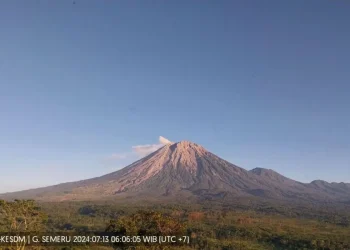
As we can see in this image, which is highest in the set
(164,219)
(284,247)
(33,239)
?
(164,219)

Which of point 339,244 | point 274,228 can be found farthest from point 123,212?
point 339,244

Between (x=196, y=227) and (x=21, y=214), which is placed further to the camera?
(x=196, y=227)

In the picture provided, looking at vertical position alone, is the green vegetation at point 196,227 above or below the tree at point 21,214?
below

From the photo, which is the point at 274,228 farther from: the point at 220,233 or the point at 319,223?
the point at 319,223

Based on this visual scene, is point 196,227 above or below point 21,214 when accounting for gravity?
below

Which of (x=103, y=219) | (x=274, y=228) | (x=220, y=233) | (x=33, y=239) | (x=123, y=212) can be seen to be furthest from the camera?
(x=123, y=212)

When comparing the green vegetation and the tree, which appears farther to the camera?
the tree

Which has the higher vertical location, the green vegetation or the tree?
the tree

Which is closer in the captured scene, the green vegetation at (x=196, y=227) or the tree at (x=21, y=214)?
the green vegetation at (x=196, y=227)

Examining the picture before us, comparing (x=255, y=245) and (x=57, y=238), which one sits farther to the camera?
(x=255, y=245)

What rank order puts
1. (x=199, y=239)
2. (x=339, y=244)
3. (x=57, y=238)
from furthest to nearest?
(x=199, y=239), (x=339, y=244), (x=57, y=238)

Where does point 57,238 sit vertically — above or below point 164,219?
below
